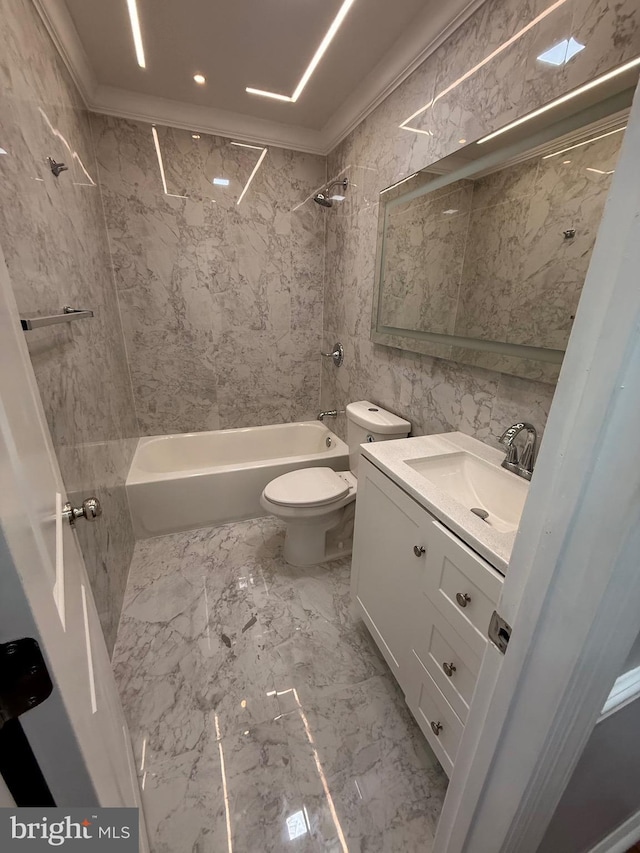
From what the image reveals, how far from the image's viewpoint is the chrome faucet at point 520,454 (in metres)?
1.14

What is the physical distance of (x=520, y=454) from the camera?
1.20 meters

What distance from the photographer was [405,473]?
114cm

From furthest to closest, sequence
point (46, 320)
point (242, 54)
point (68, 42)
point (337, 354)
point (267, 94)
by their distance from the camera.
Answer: point (337, 354), point (267, 94), point (242, 54), point (68, 42), point (46, 320)

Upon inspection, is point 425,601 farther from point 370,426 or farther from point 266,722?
point 370,426

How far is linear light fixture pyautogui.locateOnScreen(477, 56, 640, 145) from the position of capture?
0.86 m

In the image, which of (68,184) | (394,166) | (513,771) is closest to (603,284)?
(513,771)

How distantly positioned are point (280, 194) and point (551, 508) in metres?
2.75

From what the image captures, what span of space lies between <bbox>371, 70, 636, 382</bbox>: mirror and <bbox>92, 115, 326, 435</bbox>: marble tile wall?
3.53 feet

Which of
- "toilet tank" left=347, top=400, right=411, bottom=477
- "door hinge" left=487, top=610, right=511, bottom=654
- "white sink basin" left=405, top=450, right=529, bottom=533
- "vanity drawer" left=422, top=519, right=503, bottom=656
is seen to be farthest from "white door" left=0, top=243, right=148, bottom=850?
"toilet tank" left=347, top=400, right=411, bottom=477

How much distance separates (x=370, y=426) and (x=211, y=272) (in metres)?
1.67

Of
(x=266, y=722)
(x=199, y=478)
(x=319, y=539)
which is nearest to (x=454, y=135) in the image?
(x=319, y=539)

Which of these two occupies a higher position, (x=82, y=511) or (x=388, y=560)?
(x=82, y=511)

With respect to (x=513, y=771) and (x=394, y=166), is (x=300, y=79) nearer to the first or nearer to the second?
(x=394, y=166)

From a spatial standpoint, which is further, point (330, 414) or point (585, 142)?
point (330, 414)
